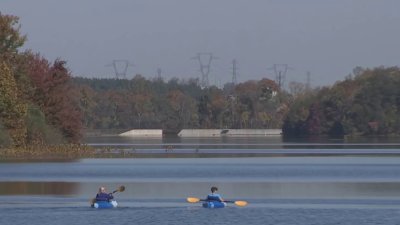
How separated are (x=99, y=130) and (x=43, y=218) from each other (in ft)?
512

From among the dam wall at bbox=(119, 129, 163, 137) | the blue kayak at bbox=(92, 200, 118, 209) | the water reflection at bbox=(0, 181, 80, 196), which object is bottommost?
the blue kayak at bbox=(92, 200, 118, 209)

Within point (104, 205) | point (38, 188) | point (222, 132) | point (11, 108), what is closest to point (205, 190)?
point (38, 188)

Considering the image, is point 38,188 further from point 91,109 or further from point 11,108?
point 91,109

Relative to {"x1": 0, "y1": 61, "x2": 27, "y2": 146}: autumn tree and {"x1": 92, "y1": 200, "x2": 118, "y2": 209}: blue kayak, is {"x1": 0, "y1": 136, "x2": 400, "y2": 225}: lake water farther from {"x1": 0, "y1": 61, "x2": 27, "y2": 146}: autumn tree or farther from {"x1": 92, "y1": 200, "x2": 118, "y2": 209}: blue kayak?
{"x1": 0, "y1": 61, "x2": 27, "y2": 146}: autumn tree

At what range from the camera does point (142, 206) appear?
40594mm

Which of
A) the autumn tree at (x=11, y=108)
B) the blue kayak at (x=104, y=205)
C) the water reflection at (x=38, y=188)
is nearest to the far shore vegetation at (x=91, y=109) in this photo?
the autumn tree at (x=11, y=108)

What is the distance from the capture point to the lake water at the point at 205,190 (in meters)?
37.0

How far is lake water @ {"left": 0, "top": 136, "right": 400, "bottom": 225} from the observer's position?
37000 millimetres

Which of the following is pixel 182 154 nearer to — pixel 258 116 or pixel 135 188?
pixel 135 188

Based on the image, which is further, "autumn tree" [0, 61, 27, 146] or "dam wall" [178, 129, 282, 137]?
"dam wall" [178, 129, 282, 137]

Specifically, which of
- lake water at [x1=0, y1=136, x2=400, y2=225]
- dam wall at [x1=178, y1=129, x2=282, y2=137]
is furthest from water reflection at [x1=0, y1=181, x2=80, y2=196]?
dam wall at [x1=178, y1=129, x2=282, y2=137]

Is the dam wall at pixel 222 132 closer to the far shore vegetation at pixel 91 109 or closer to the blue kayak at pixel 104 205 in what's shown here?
the far shore vegetation at pixel 91 109

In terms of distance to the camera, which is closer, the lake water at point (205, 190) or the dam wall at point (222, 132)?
the lake water at point (205, 190)

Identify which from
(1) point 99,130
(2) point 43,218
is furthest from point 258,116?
(2) point 43,218
